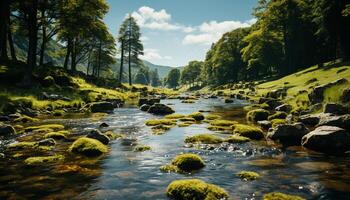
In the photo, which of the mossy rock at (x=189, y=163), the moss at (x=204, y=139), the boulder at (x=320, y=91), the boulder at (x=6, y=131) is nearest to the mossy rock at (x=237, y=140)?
the moss at (x=204, y=139)

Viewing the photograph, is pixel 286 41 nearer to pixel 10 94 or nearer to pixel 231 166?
pixel 10 94

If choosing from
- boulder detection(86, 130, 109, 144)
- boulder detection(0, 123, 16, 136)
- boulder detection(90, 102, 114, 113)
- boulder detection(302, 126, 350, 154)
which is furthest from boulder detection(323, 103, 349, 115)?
boulder detection(90, 102, 114, 113)

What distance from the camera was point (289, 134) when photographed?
20.6m

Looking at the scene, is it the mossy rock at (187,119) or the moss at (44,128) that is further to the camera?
the mossy rock at (187,119)

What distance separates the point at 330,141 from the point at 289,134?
9.50 ft

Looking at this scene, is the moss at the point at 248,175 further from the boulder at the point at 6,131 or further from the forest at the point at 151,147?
the boulder at the point at 6,131

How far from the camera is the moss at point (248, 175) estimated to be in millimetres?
13695

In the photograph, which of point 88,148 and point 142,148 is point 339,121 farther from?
point 88,148

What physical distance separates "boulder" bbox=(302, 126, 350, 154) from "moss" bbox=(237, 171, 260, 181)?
617cm

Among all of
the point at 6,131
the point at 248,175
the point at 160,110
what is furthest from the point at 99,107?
the point at 248,175

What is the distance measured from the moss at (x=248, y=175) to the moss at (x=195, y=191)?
80.4 inches

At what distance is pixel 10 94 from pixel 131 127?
16094mm

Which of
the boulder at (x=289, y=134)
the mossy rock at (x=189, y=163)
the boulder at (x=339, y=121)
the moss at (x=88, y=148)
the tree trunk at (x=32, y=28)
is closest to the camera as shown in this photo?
the mossy rock at (x=189, y=163)

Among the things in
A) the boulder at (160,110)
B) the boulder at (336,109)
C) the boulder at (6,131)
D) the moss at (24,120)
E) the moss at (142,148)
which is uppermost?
the boulder at (336,109)
